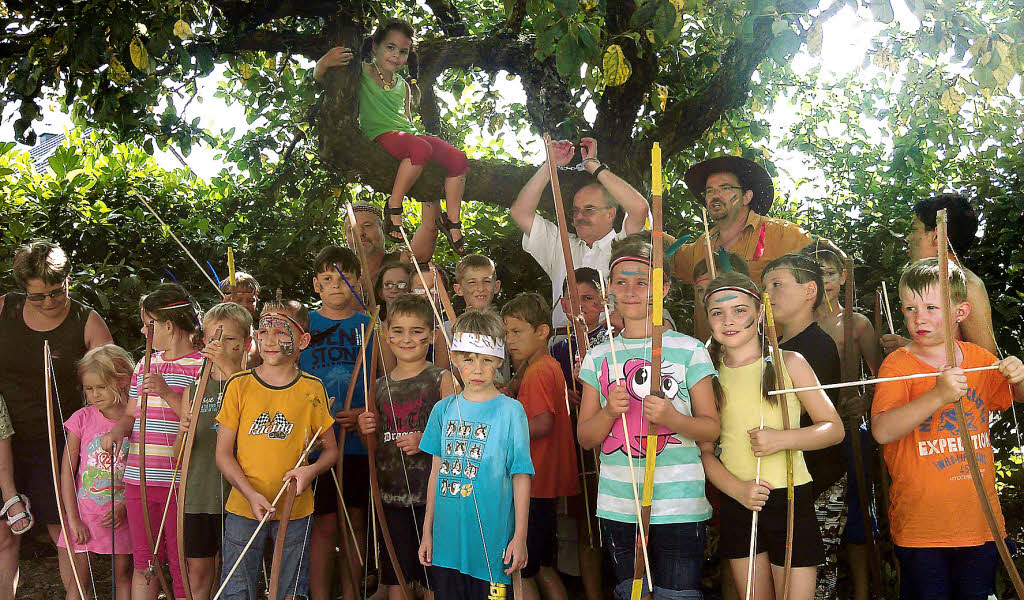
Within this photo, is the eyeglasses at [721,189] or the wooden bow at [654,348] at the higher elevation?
the eyeglasses at [721,189]

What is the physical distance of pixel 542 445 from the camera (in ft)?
11.6

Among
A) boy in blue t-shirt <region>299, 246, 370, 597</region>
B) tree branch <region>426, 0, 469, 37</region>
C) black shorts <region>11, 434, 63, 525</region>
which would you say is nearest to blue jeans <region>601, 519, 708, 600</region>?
boy in blue t-shirt <region>299, 246, 370, 597</region>

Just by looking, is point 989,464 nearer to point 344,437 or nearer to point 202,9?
point 344,437

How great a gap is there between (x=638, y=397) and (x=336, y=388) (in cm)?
156

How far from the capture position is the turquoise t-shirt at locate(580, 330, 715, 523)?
2.81 meters

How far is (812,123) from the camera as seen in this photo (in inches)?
275

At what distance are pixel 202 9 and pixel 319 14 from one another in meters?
0.67

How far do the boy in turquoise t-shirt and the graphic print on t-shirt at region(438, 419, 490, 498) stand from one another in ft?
1.21

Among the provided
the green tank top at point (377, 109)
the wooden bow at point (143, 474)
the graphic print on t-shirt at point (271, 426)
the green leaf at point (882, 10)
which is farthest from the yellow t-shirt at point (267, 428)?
the green leaf at point (882, 10)

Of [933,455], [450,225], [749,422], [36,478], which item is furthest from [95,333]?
[933,455]

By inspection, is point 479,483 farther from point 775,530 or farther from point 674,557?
point 775,530

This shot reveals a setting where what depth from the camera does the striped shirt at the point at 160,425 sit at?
356cm

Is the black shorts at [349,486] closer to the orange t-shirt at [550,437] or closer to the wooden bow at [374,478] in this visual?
the wooden bow at [374,478]

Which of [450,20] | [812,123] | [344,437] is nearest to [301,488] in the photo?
[344,437]
